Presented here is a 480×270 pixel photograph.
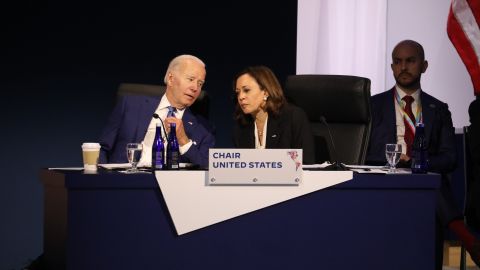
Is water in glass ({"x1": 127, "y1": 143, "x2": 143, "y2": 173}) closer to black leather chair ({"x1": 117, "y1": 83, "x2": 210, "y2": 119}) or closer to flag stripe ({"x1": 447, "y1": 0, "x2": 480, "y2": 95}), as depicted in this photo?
black leather chair ({"x1": 117, "y1": 83, "x2": 210, "y2": 119})

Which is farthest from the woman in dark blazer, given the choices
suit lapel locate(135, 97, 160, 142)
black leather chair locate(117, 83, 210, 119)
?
suit lapel locate(135, 97, 160, 142)

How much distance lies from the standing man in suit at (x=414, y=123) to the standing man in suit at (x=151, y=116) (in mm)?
963

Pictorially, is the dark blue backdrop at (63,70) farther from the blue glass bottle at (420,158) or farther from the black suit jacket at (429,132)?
the blue glass bottle at (420,158)

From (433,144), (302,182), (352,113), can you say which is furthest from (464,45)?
(302,182)

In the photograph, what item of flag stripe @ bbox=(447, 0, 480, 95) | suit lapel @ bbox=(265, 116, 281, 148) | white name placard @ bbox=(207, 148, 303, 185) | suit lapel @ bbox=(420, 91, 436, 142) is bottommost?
white name placard @ bbox=(207, 148, 303, 185)

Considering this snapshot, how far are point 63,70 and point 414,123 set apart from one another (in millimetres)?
2029

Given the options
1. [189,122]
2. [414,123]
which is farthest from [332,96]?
[189,122]

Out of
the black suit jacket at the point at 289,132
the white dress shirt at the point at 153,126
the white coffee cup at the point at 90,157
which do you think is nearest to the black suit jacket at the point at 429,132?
the black suit jacket at the point at 289,132

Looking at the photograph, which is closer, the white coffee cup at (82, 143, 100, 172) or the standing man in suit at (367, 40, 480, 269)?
the white coffee cup at (82, 143, 100, 172)

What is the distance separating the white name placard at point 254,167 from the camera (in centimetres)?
210

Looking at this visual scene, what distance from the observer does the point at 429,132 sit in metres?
3.39

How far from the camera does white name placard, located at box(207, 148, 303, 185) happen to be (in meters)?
2.10

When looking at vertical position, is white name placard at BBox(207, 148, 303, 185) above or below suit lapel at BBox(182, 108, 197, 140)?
below

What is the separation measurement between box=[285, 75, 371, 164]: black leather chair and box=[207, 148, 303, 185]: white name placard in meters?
1.17
